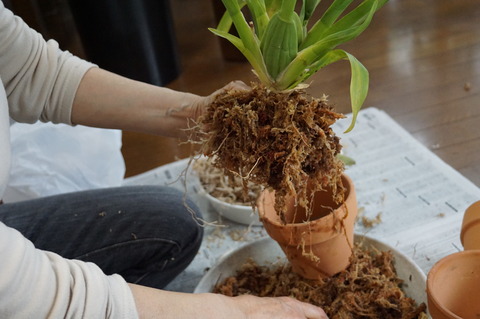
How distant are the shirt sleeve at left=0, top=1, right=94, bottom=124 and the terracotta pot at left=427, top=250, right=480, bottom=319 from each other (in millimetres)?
725

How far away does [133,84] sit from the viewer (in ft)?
3.39

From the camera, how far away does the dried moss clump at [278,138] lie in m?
0.75

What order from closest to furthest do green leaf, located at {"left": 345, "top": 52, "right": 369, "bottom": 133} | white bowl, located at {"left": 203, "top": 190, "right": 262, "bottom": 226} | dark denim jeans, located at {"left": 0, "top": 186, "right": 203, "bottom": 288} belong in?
green leaf, located at {"left": 345, "top": 52, "right": 369, "bottom": 133} < dark denim jeans, located at {"left": 0, "top": 186, "right": 203, "bottom": 288} < white bowl, located at {"left": 203, "top": 190, "right": 262, "bottom": 226}

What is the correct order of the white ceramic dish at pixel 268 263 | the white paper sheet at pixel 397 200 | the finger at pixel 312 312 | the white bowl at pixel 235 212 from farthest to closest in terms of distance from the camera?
1. the white bowl at pixel 235 212
2. the white paper sheet at pixel 397 200
3. the white ceramic dish at pixel 268 263
4. the finger at pixel 312 312

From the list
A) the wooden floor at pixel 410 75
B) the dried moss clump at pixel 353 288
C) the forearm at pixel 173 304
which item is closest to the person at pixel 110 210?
the forearm at pixel 173 304

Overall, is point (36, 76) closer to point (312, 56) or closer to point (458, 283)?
point (312, 56)

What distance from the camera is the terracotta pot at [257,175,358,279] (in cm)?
85

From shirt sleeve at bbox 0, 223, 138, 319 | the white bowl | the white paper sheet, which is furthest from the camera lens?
the white bowl

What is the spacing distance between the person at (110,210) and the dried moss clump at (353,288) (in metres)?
0.10

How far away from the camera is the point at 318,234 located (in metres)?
0.85

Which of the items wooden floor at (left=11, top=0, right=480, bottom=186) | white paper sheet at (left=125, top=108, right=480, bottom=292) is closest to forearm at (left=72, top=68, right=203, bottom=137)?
white paper sheet at (left=125, top=108, right=480, bottom=292)

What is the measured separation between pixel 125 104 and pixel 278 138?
393 millimetres

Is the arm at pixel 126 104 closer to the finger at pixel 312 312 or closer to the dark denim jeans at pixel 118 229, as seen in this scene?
the dark denim jeans at pixel 118 229

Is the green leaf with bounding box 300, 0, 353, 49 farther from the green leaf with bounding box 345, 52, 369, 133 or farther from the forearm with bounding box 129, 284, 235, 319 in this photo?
the forearm with bounding box 129, 284, 235, 319
